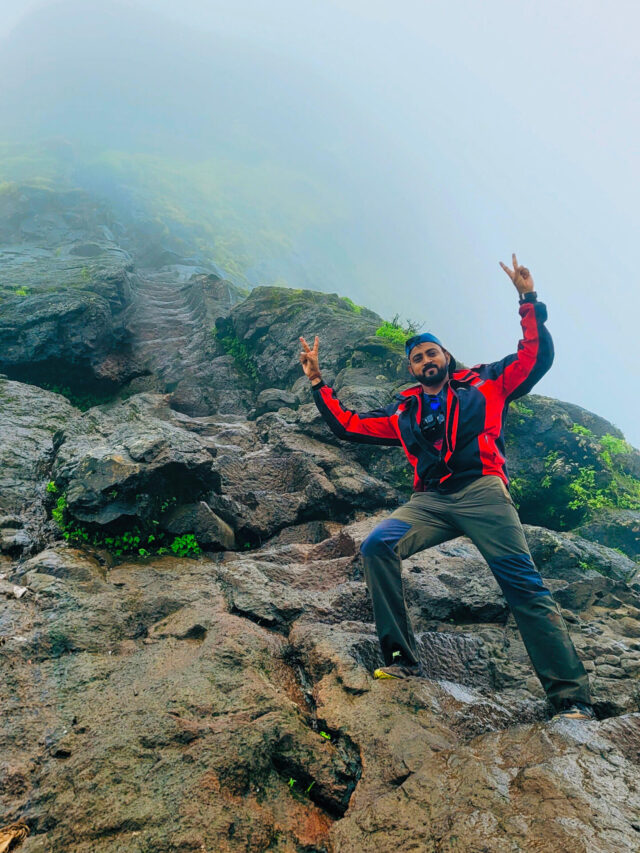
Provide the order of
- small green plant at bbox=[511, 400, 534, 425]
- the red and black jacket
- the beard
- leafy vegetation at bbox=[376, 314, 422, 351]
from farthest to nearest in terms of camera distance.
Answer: leafy vegetation at bbox=[376, 314, 422, 351] < small green plant at bbox=[511, 400, 534, 425] < the beard < the red and black jacket

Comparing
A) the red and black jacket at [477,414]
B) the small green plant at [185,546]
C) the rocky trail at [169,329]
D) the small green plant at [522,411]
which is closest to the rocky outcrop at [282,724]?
the small green plant at [185,546]

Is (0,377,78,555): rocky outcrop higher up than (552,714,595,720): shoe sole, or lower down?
lower down

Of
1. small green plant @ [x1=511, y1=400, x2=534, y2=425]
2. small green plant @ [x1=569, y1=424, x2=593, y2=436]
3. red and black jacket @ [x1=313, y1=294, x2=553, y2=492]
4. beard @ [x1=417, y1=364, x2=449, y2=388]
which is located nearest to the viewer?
red and black jacket @ [x1=313, y1=294, x2=553, y2=492]

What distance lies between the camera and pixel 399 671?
4953 millimetres

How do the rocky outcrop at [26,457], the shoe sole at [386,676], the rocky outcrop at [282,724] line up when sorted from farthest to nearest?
the rocky outcrop at [26,457] < the shoe sole at [386,676] < the rocky outcrop at [282,724]

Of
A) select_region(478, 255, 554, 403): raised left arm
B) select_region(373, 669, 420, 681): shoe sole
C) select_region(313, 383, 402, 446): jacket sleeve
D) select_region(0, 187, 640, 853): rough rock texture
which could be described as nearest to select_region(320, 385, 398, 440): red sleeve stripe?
select_region(313, 383, 402, 446): jacket sleeve

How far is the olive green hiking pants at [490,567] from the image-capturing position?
462 centimetres

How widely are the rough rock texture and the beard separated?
3.10m

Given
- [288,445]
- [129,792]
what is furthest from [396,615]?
[288,445]

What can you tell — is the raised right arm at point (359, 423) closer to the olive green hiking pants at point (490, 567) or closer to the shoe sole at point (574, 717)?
the olive green hiking pants at point (490, 567)

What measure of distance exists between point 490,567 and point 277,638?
2801 mm

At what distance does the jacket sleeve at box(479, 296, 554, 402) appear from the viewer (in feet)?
19.4

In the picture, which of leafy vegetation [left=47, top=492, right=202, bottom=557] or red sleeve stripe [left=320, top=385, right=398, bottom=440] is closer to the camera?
red sleeve stripe [left=320, top=385, right=398, bottom=440]

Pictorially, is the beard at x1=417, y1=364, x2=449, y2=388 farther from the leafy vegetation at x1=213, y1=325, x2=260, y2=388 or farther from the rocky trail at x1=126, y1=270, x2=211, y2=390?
the rocky trail at x1=126, y1=270, x2=211, y2=390
